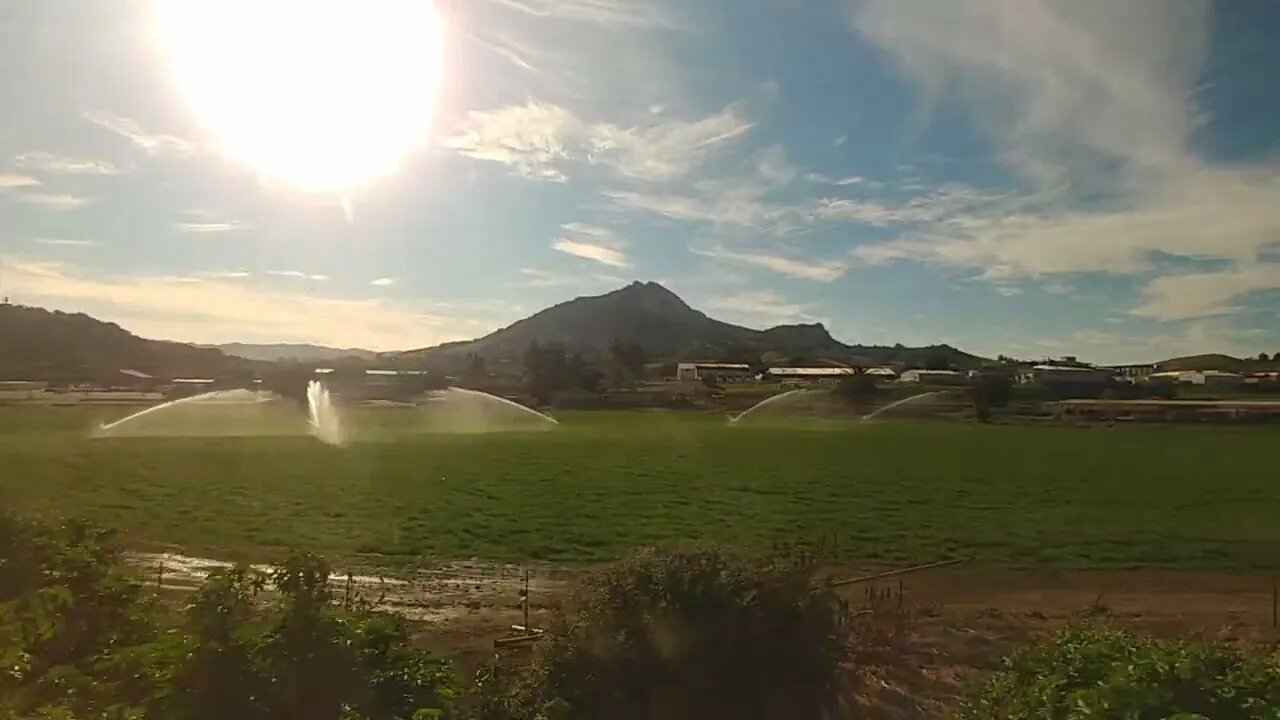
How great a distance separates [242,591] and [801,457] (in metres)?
53.0

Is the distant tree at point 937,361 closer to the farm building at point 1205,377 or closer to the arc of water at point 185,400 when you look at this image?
the farm building at point 1205,377

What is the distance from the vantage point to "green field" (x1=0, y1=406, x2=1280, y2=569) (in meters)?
28.2

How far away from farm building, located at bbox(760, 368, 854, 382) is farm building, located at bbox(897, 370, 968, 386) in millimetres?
5965

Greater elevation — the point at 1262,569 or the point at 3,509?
the point at 3,509

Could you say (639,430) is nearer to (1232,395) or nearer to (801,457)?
(801,457)

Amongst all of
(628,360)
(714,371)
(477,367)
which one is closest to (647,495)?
(477,367)

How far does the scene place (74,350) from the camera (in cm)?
5019

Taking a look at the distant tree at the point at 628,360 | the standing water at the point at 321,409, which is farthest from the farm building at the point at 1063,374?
the standing water at the point at 321,409

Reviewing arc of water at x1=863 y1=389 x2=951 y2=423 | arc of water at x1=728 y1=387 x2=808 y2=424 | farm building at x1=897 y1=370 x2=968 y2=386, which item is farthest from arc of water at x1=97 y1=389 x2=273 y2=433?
farm building at x1=897 y1=370 x2=968 y2=386

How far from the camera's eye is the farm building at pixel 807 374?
11000 centimetres

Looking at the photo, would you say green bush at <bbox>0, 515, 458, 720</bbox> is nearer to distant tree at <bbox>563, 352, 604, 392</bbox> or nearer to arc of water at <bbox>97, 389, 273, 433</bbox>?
arc of water at <bbox>97, 389, 273, 433</bbox>

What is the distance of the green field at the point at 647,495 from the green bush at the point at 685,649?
19.2 feet

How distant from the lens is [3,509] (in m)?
12.4

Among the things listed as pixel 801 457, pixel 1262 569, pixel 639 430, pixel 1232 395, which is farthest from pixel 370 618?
pixel 1232 395
